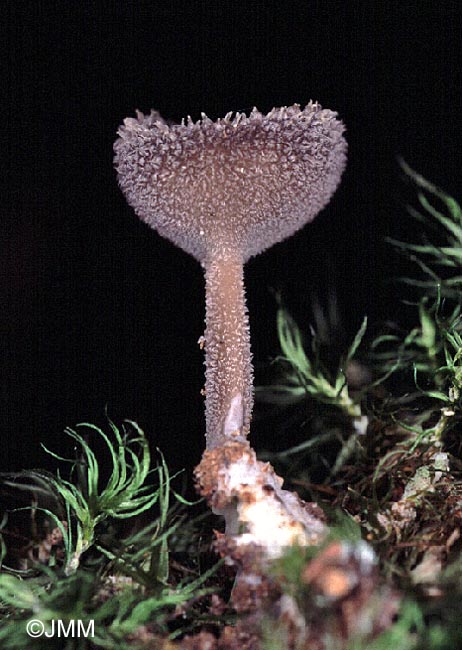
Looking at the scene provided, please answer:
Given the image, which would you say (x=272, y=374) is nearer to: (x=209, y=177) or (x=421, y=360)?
(x=421, y=360)

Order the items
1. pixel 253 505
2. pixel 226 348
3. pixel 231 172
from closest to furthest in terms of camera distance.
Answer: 1. pixel 253 505
2. pixel 231 172
3. pixel 226 348

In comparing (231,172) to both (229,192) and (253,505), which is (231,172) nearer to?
(229,192)

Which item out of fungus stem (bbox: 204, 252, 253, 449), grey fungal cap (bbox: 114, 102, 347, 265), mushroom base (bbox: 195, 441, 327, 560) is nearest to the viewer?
mushroom base (bbox: 195, 441, 327, 560)

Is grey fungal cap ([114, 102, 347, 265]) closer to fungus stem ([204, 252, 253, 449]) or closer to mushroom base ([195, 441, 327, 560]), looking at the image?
fungus stem ([204, 252, 253, 449])

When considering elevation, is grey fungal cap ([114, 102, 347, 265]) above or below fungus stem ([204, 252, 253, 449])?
above

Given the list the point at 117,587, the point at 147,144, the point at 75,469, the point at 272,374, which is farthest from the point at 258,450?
the point at 147,144

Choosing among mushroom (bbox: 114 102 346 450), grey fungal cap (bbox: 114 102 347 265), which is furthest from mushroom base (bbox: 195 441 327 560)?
grey fungal cap (bbox: 114 102 347 265)

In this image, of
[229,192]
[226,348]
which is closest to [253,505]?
[226,348]
